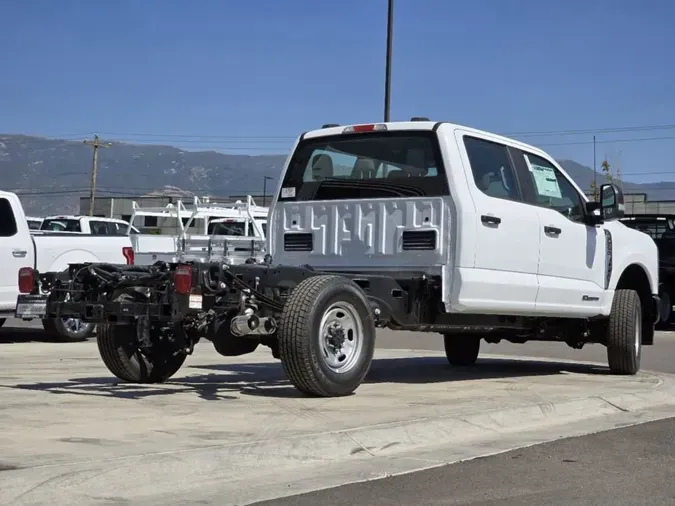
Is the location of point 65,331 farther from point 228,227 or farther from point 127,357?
point 228,227

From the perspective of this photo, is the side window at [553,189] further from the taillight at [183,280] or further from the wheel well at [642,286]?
the taillight at [183,280]

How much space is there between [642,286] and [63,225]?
17132mm

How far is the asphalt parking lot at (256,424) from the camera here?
19.3ft

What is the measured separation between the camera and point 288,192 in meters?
10.5

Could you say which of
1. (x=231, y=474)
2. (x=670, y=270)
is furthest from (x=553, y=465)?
(x=670, y=270)

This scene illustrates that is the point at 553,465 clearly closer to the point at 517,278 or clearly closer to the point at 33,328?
the point at 517,278

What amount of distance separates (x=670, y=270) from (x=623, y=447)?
14.2 m

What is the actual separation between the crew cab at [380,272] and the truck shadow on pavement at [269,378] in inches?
13.0

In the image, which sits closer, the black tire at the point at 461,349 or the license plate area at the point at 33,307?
the license plate area at the point at 33,307

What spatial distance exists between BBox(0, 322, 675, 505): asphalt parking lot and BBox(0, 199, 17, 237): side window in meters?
3.77

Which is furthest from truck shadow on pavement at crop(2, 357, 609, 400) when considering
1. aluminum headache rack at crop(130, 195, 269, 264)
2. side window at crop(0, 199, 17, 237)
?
aluminum headache rack at crop(130, 195, 269, 264)

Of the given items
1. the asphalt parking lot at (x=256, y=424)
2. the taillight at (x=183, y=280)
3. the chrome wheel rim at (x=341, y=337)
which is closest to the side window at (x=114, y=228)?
the asphalt parking lot at (x=256, y=424)

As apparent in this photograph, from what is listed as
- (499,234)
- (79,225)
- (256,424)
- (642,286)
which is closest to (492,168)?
(499,234)

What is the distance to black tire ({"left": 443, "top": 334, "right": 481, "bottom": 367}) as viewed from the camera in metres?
12.8
